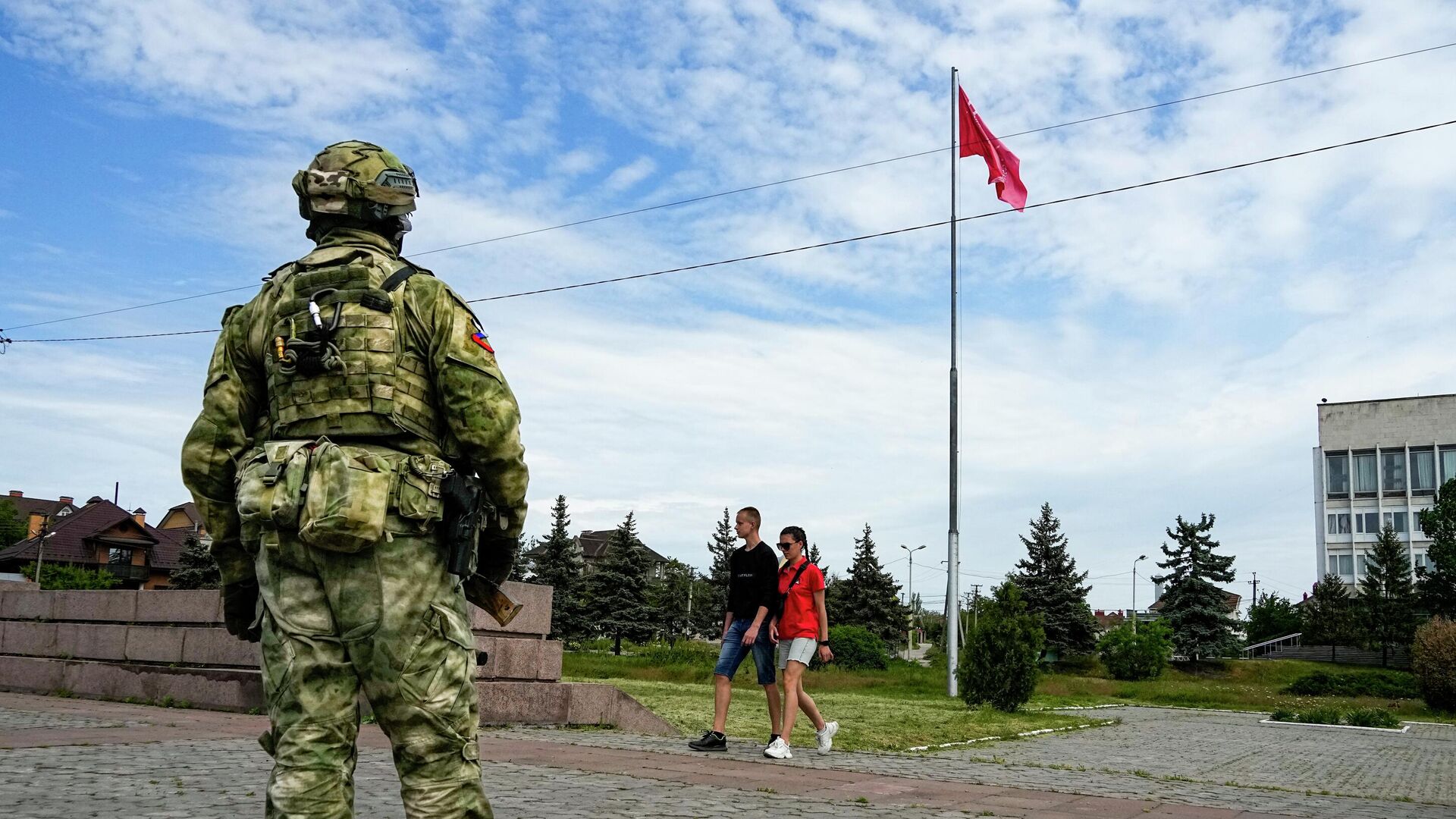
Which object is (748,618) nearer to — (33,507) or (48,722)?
(48,722)

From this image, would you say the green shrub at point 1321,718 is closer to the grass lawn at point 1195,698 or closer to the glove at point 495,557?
the grass lawn at point 1195,698

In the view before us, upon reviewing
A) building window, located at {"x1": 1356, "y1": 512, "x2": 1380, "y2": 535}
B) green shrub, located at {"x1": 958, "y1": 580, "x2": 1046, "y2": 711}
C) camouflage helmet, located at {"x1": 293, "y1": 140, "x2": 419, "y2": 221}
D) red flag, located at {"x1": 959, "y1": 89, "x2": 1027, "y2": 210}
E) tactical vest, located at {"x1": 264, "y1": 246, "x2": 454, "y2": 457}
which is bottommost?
green shrub, located at {"x1": 958, "y1": 580, "x2": 1046, "y2": 711}

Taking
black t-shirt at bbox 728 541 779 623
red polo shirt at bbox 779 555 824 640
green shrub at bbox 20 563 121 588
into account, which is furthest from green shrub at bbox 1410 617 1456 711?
green shrub at bbox 20 563 121 588

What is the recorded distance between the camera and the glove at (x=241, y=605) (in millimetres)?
3478

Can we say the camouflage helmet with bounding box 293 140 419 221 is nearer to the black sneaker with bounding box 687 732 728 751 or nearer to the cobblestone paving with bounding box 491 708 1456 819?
the cobblestone paving with bounding box 491 708 1456 819

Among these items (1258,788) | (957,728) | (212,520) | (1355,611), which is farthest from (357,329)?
(1355,611)

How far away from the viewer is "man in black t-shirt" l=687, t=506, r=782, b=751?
28.7 feet

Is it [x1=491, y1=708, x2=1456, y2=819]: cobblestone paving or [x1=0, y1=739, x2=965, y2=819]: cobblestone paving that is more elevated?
[x1=0, y1=739, x2=965, y2=819]: cobblestone paving

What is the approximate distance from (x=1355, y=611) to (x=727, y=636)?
53858 mm

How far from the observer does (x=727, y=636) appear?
29.7 ft

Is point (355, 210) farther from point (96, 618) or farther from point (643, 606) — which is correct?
point (643, 606)

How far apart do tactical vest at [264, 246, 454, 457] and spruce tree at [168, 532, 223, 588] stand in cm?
3615

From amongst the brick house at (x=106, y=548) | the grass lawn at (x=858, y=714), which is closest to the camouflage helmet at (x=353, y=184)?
the grass lawn at (x=858, y=714)

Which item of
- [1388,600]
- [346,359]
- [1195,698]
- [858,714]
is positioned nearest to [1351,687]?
[1195,698]
